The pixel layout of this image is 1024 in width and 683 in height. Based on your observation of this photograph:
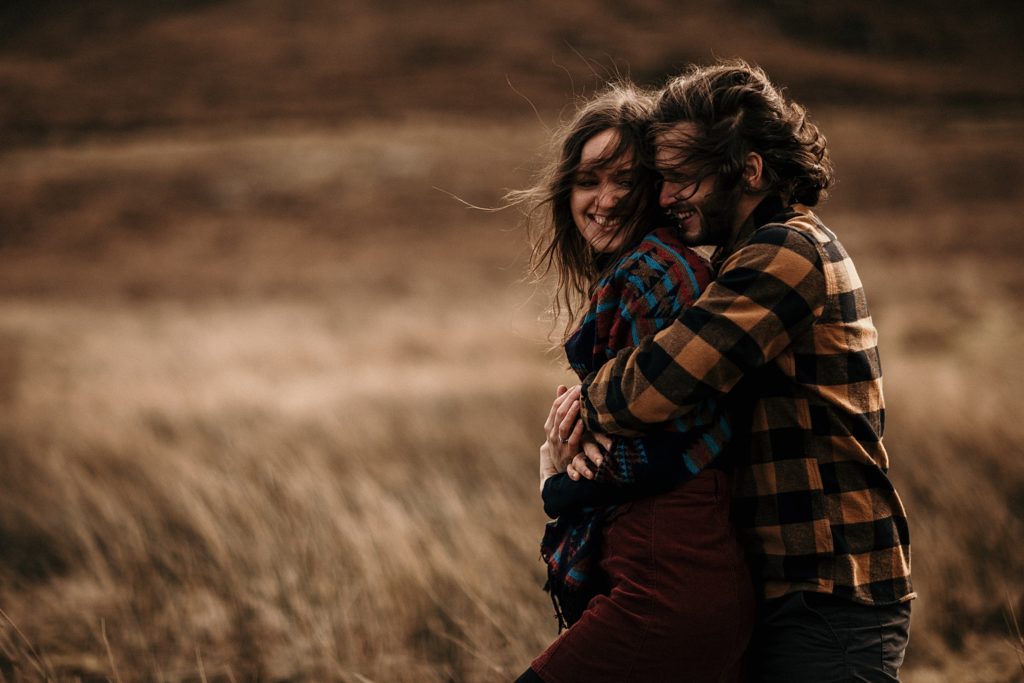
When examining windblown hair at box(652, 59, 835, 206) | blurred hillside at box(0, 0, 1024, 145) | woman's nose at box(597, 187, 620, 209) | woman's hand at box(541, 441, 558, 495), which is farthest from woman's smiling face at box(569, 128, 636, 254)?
blurred hillside at box(0, 0, 1024, 145)

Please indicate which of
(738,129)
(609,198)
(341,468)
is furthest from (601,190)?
(341,468)

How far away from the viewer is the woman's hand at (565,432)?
159 centimetres

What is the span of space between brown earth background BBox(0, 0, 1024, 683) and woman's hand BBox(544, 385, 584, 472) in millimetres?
598

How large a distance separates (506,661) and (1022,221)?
78.0 ft

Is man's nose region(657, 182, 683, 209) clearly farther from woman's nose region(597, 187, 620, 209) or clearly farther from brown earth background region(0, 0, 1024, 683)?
brown earth background region(0, 0, 1024, 683)

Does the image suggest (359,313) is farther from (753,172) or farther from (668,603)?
(668,603)

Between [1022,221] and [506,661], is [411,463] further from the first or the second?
[1022,221]

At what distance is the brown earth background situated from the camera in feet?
11.4

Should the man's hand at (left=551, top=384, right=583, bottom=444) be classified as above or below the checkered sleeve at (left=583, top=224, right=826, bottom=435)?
below

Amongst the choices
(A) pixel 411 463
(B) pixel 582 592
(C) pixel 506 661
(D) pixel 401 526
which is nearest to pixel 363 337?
(A) pixel 411 463

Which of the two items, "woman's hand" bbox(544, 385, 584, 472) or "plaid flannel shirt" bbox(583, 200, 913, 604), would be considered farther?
"woman's hand" bbox(544, 385, 584, 472)

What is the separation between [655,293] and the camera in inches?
57.6

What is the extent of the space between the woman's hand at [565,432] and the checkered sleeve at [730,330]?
0.21 meters

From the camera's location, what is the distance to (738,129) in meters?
1.50
